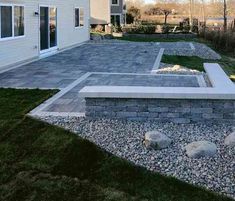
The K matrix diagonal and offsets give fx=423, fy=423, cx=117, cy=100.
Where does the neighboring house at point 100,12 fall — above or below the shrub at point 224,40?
above

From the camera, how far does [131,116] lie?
6715mm

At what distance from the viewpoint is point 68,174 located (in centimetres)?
499

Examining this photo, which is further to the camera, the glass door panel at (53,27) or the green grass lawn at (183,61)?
the glass door panel at (53,27)

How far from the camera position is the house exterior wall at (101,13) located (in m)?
40.2

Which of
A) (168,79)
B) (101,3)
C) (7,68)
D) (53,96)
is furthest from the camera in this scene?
(101,3)

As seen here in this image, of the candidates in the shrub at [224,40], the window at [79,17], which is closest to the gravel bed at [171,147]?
the shrub at [224,40]

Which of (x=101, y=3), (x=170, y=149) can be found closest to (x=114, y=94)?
(x=170, y=149)

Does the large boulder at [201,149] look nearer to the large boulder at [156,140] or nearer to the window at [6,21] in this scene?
the large boulder at [156,140]

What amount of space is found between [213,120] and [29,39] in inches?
382

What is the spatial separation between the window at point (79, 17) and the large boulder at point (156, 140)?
17613 millimetres

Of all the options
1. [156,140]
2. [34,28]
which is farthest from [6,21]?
[156,140]

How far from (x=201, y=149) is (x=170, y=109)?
4.28 ft

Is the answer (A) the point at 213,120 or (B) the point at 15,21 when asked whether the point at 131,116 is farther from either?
(B) the point at 15,21

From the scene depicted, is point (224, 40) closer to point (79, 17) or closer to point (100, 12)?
point (79, 17)
